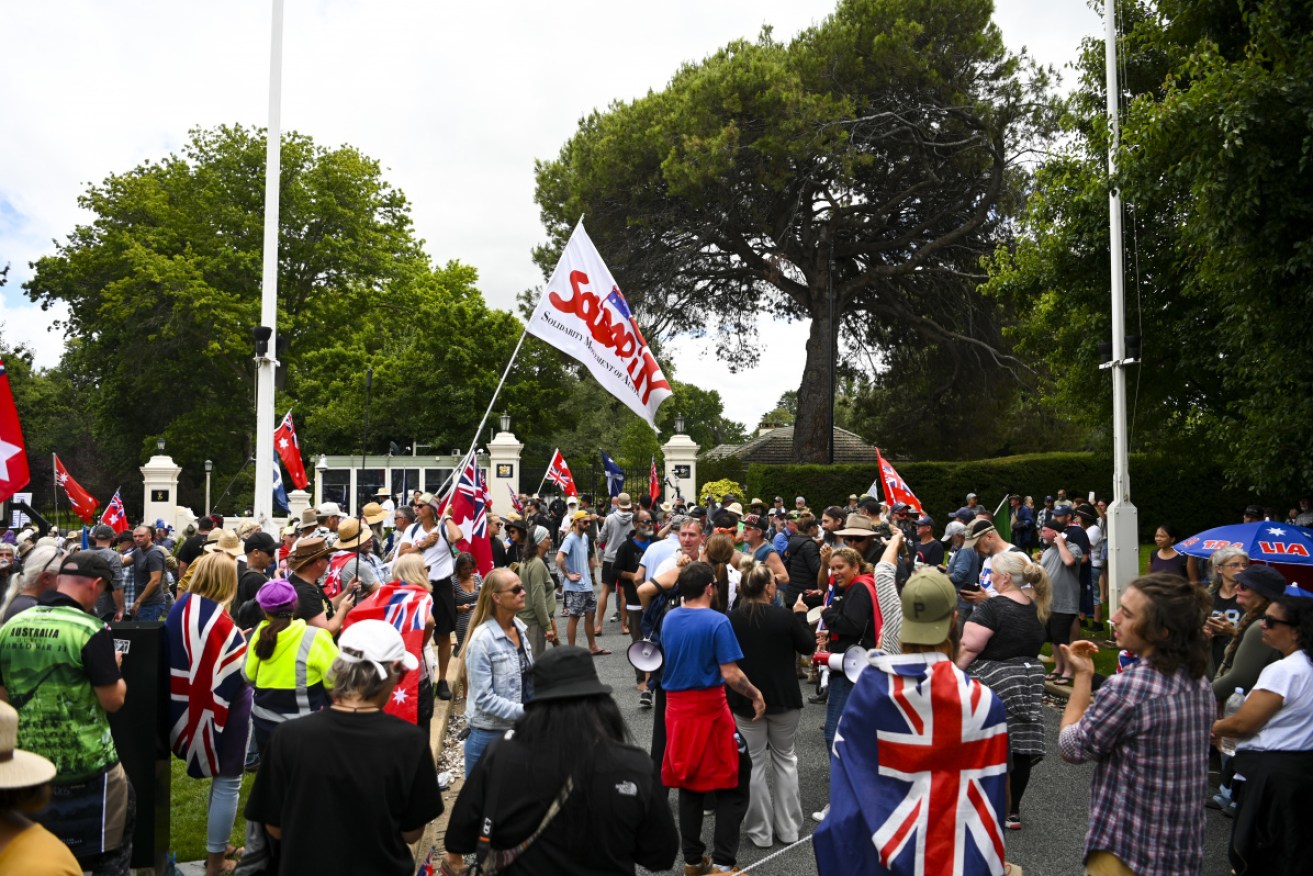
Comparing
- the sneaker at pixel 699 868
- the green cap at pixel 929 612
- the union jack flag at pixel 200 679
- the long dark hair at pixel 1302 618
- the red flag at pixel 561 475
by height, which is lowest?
the sneaker at pixel 699 868

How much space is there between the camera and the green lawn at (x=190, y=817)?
603cm

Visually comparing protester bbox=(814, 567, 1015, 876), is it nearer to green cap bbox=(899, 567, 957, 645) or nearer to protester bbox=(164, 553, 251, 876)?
green cap bbox=(899, 567, 957, 645)

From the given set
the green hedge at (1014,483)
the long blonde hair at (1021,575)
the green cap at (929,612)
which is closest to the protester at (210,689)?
the green cap at (929,612)

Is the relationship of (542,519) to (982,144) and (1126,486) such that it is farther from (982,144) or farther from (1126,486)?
(982,144)

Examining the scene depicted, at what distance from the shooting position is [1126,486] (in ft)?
41.7

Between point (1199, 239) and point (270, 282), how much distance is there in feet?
32.8

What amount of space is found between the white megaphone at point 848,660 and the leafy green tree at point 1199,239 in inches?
242

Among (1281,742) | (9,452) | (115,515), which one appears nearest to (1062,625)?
(1281,742)

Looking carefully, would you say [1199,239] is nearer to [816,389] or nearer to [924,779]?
[924,779]

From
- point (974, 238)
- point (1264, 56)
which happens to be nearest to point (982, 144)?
point (974, 238)

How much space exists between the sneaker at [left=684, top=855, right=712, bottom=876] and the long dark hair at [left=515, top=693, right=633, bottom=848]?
2648mm

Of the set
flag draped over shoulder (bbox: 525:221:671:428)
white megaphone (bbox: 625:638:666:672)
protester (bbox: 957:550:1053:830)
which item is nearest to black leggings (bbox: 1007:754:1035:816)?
protester (bbox: 957:550:1053:830)

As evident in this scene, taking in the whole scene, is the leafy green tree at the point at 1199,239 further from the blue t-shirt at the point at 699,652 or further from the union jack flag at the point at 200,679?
the union jack flag at the point at 200,679

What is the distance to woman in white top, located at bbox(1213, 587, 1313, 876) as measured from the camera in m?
4.18
